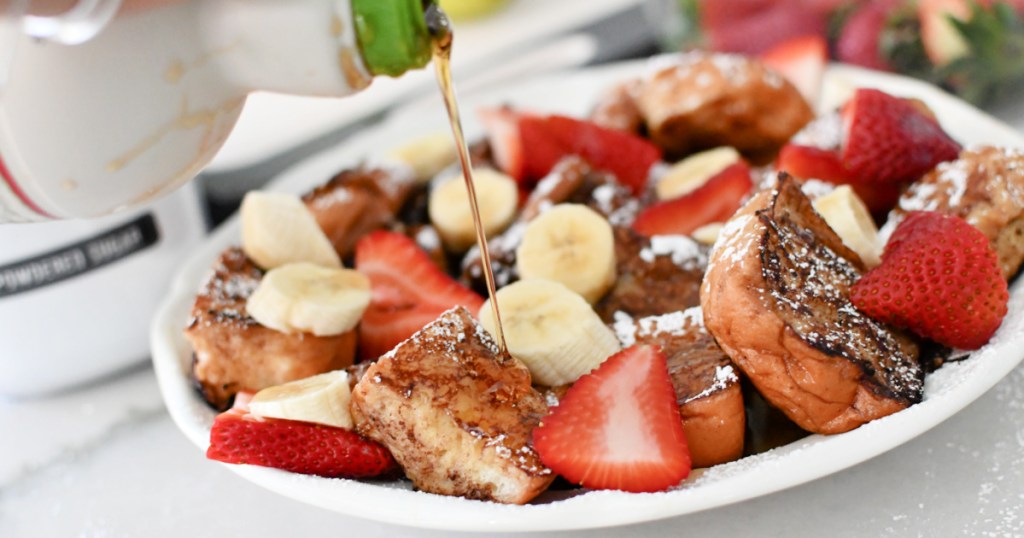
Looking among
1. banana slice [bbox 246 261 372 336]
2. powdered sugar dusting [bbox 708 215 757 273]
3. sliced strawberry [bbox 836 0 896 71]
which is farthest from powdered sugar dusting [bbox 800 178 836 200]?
sliced strawberry [bbox 836 0 896 71]

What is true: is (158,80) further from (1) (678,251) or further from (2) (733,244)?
(1) (678,251)

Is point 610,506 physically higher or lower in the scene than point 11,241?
lower

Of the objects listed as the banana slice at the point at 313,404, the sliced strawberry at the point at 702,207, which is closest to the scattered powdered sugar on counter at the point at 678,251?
the sliced strawberry at the point at 702,207

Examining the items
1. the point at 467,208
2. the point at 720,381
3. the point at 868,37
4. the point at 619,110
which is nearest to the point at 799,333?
the point at 720,381

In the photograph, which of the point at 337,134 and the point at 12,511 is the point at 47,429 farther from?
the point at 337,134

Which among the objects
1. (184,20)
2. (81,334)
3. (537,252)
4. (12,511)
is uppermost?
(184,20)

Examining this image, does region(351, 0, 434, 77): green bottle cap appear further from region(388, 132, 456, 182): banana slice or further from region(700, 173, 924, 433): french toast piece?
region(388, 132, 456, 182): banana slice

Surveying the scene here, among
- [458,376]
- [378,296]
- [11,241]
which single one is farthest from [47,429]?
[458,376]

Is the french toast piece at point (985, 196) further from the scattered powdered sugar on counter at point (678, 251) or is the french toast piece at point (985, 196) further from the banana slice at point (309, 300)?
the banana slice at point (309, 300)
